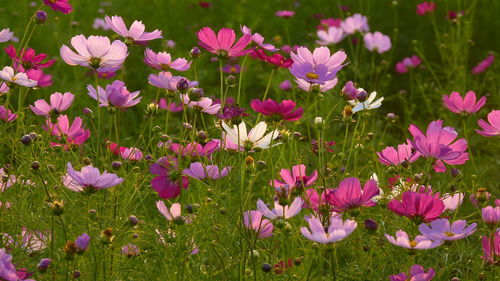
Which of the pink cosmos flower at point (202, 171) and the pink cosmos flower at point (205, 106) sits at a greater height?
the pink cosmos flower at point (205, 106)

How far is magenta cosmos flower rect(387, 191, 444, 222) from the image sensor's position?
1.07 meters

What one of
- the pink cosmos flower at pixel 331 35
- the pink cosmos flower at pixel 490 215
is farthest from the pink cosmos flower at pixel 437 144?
the pink cosmos flower at pixel 331 35

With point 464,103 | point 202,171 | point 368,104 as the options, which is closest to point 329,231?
point 202,171

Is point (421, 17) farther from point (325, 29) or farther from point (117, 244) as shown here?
point (117, 244)

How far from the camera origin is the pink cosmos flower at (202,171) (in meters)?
1.22

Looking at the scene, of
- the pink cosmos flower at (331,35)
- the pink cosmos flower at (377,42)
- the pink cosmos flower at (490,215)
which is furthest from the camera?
the pink cosmos flower at (377,42)

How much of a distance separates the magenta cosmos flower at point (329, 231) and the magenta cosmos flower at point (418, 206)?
3.0 inches

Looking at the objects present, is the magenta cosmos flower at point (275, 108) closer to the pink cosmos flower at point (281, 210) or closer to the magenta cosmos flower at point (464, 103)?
the pink cosmos flower at point (281, 210)

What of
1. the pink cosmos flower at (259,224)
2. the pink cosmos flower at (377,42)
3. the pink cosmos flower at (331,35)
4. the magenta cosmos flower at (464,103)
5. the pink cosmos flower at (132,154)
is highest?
the magenta cosmos flower at (464,103)

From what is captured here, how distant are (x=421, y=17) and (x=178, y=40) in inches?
53.8

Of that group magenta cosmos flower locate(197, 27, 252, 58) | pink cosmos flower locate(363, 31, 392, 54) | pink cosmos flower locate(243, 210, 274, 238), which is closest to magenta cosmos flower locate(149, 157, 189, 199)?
pink cosmos flower locate(243, 210, 274, 238)

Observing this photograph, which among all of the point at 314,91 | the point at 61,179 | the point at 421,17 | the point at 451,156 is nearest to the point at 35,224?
the point at 61,179

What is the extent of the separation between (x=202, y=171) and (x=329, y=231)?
29 centimetres

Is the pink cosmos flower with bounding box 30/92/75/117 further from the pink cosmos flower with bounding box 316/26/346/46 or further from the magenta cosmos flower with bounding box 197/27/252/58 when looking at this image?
the pink cosmos flower with bounding box 316/26/346/46
